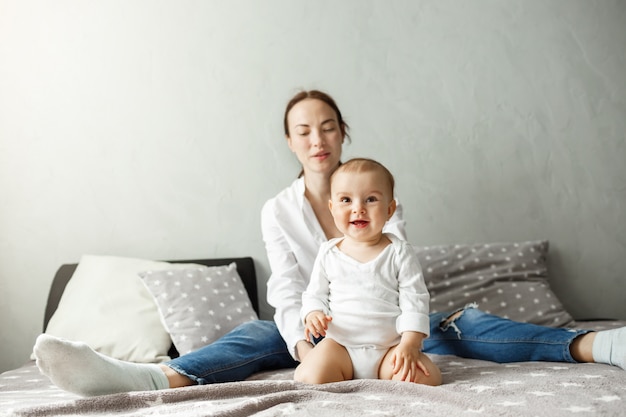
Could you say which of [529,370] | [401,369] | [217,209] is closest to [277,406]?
[401,369]

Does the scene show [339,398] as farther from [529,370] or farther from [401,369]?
[529,370]

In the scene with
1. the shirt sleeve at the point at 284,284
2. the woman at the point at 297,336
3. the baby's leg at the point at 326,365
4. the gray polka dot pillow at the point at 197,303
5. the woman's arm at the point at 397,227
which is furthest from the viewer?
the gray polka dot pillow at the point at 197,303

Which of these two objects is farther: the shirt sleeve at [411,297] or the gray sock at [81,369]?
the shirt sleeve at [411,297]

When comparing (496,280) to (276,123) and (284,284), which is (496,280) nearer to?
(284,284)

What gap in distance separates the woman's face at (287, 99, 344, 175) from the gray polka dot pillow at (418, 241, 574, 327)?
0.58 m

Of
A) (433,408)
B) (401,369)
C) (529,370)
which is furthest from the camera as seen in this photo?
(529,370)

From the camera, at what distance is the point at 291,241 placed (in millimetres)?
2033

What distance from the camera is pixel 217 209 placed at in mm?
2590

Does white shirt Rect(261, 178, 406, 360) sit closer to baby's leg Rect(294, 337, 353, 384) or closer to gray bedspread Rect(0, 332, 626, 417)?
baby's leg Rect(294, 337, 353, 384)

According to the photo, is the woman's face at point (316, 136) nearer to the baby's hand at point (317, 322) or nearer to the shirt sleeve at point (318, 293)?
the shirt sleeve at point (318, 293)

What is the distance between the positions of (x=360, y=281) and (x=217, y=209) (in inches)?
44.1

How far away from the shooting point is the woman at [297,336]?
139 centimetres

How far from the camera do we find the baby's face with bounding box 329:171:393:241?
1598 mm

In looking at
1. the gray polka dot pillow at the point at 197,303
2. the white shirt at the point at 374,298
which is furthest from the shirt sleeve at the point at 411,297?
the gray polka dot pillow at the point at 197,303
